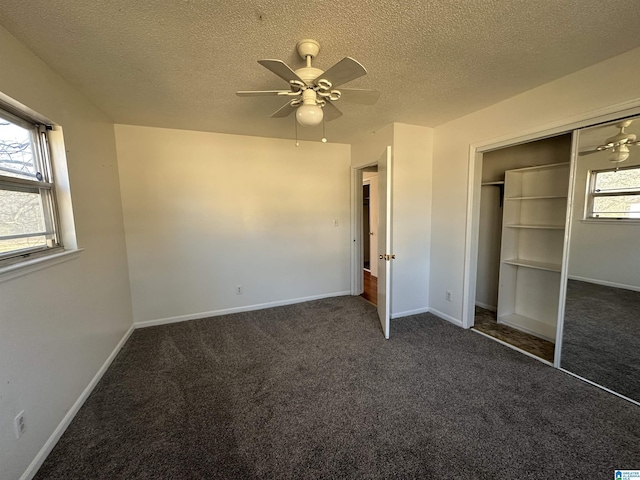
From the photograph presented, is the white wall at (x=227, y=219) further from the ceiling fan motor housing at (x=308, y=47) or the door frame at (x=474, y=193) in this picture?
the ceiling fan motor housing at (x=308, y=47)

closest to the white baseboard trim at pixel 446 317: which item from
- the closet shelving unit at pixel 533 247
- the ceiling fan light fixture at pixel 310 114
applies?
the closet shelving unit at pixel 533 247

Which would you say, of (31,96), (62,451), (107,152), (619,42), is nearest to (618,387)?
(619,42)

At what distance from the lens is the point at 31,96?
5.31ft

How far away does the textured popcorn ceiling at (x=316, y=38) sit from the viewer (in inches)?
53.2

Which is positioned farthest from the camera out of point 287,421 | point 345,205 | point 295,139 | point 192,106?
point 345,205

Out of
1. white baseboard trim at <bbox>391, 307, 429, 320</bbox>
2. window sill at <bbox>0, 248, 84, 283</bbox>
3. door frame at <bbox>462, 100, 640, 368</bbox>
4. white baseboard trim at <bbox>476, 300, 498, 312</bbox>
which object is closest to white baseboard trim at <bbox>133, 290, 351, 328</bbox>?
white baseboard trim at <bbox>391, 307, 429, 320</bbox>

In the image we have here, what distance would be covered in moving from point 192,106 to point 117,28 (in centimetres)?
103

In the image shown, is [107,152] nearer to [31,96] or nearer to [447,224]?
[31,96]

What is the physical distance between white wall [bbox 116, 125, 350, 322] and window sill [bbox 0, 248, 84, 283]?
1.29 metres

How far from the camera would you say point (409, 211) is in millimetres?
3273

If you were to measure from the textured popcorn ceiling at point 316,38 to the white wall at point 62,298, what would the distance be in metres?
0.23

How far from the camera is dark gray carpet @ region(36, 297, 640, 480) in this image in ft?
4.67

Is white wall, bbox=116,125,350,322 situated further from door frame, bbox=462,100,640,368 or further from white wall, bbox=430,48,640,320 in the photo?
door frame, bbox=462,100,640,368

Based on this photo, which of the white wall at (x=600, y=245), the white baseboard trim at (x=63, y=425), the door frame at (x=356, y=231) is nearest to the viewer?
the white baseboard trim at (x=63, y=425)
